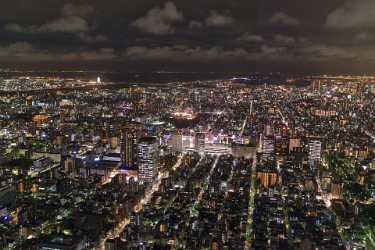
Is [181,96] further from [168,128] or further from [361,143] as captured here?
[361,143]

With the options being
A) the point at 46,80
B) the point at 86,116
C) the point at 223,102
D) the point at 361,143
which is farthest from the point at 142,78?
the point at 361,143

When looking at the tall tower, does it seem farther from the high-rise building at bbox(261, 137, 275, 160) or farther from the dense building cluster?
the high-rise building at bbox(261, 137, 275, 160)

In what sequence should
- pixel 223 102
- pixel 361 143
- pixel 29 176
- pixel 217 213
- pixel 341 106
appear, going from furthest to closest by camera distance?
pixel 223 102, pixel 341 106, pixel 361 143, pixel 29 176, pixel 217 213

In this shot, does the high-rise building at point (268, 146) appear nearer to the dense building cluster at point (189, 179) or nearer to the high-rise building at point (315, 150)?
the dense building cluster at point (189, 179)

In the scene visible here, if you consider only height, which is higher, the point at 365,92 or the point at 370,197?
the point at 365,92

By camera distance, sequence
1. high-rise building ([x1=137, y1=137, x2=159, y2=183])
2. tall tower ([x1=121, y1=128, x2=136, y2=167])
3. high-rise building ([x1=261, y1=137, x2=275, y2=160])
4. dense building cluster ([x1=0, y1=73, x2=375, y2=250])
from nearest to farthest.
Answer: dense building cluster ([x1=0, y1=73, x2=375, y2=250]) < high-rise building ([x1=137, y1=137, x2=159, y2=183]) < tall tower ([x1=121, y1=128, x2=136, y2=167]) < high-rise building ([x1=261, y1=137, x2=275, y2=160])

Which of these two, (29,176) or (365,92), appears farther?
(365,92)

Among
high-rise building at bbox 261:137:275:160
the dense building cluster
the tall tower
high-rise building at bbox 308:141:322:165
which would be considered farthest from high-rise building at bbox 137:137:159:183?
high-rise building at bbox 308:141:322:165

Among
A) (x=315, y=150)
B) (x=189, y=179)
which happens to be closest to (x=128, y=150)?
(x=189, y=179)
